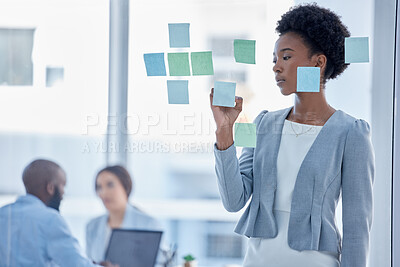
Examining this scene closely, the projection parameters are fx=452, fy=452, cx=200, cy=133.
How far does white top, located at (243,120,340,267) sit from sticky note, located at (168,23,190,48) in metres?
0.48

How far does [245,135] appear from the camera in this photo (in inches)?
54.4

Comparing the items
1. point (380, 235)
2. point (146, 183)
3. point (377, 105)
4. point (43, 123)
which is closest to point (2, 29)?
point (43, 123)

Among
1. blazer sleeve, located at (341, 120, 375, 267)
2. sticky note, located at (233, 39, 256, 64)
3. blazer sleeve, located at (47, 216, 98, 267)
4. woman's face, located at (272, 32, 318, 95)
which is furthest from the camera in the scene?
blazer sleeve, located at (47, 216, 98, 267)

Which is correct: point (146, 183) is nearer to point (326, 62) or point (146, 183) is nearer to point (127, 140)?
point (127, 140)

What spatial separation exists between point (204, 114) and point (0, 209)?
0.87m

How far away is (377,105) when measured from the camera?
151 centimetres

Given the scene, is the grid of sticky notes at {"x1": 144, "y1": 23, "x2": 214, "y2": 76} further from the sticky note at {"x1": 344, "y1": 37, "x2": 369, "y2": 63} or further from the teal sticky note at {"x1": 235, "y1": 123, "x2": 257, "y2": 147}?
the sticky note at {"x1": 344, "y1": 37, "x2": 369, "y2": 63}

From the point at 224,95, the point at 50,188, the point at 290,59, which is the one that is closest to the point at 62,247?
the point at 50,188

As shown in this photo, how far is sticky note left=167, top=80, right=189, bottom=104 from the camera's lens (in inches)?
60.2

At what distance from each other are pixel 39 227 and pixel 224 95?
860 mm

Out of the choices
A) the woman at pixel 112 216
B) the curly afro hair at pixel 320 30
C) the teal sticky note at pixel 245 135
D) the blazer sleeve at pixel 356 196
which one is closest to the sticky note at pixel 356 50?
the curly afro hair at pixel 320 30

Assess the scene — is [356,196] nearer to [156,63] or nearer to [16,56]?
[156,63]

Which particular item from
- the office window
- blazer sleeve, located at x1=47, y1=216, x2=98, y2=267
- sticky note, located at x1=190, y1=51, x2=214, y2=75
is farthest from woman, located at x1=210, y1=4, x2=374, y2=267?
the office window

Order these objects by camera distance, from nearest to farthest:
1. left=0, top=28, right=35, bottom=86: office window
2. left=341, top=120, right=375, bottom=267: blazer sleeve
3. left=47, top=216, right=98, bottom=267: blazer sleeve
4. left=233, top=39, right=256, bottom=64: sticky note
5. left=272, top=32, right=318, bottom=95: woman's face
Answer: left=341, top=120, right=375, bottom=267: blazer sleeve → left=272, top=32, right=318, bottom=95: woman's face → left=233, top=39, right=256, bottom=64: sticky note → left=47, top=216, right=98, bottom=267: blazer sleeve → left=0, top=28, right=35, bottom=86: office window
